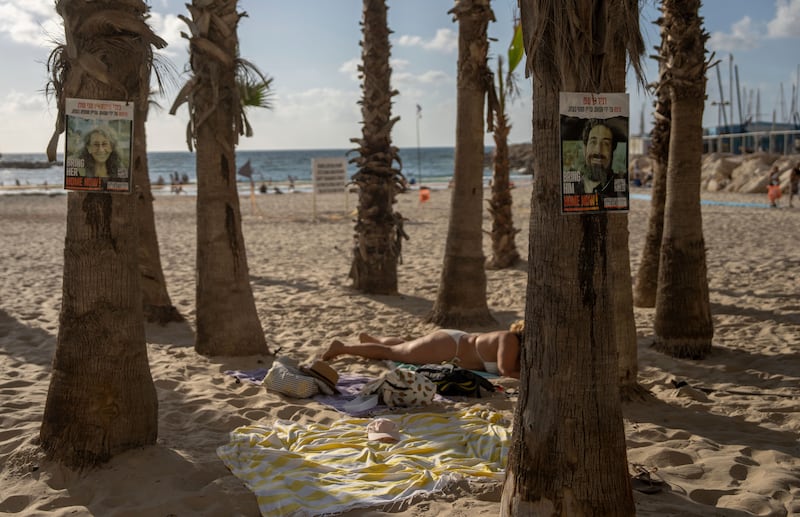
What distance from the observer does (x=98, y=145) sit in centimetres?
381

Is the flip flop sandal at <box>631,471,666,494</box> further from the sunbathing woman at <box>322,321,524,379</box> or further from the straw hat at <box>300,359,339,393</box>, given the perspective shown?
the straw hat at <box>300,359,339,393</box>

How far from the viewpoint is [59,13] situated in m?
3.91

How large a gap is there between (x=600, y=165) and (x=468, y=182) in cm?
458

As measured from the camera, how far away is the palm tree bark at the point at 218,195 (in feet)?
19.8

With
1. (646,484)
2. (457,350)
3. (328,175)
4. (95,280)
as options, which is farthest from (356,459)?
(328,175)

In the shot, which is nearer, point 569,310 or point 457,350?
point 569,310

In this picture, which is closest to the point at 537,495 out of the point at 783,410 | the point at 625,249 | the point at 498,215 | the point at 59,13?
the point at 625,249

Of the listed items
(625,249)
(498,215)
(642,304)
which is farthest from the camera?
(498,215)

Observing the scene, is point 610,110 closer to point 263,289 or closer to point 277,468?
point 277,468

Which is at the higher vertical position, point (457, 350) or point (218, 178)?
point (218, 178)

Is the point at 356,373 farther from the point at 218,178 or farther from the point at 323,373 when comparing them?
the point at 218,178

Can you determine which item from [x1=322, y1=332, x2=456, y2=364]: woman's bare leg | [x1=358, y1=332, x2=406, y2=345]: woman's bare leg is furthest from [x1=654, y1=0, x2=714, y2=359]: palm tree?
[x1=358, y1=332, x2=406, y2=345]: woman's bare leg

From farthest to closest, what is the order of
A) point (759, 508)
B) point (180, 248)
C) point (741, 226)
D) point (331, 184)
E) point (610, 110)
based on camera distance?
point (331, 184) < point (741, 226) < point (180, 248) < point (759, 508) < point (610, 110)

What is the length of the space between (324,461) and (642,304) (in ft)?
18.2
